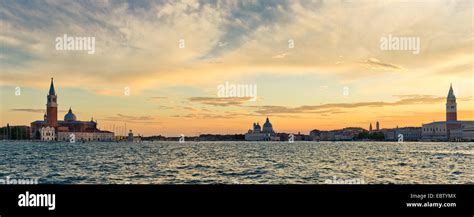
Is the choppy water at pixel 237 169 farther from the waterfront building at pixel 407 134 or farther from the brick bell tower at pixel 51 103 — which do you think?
the waterfront building at pixel 407 134

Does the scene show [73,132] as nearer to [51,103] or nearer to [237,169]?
[51,103]

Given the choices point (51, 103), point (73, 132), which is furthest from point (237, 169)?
point (73, 132)

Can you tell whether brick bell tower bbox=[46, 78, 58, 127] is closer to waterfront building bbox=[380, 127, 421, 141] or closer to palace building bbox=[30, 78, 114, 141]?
palace building bbox=[30, 78, 114, 141]

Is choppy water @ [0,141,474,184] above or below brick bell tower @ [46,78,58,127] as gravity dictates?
below

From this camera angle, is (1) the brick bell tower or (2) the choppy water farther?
(2) the choppy water

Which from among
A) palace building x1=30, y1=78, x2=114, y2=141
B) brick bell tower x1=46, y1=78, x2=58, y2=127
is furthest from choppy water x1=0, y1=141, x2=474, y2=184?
palace building x1=30, y1=78, x2=114, y2=141

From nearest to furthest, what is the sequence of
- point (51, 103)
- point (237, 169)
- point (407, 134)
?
point (51, 103), point (237, 169), point (407, 134)

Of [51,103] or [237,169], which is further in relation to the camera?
[237,169]

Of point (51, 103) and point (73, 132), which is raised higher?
point (51, 103)
